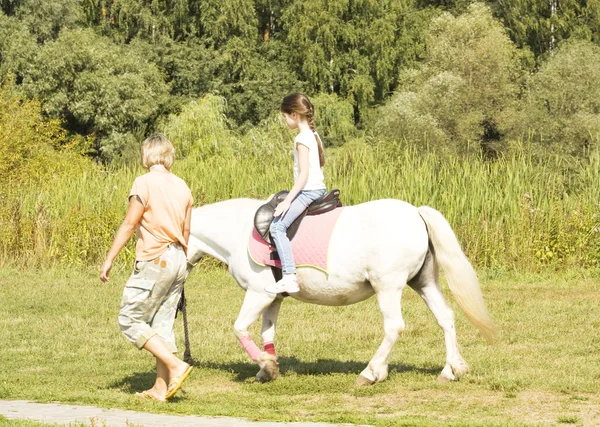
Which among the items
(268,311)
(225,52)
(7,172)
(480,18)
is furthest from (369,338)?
(225,52)

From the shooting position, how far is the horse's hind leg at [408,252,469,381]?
9852mm

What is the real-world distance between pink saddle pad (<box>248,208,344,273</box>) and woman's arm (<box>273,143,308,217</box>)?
0.32 meters

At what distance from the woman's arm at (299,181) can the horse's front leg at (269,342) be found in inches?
41.1

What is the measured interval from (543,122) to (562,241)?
1312 inches

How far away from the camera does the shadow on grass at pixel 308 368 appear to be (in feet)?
34.8

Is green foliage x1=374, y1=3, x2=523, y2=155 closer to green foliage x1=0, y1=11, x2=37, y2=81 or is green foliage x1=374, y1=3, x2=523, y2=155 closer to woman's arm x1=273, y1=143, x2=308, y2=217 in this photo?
green foliage x1=0, y1=11, x2=37, y2=81

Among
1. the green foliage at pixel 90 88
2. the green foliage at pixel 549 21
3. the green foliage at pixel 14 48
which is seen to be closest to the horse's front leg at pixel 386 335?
the green foliage at pixel 90 88

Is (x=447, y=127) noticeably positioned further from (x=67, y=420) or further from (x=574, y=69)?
(x=67, y=420)

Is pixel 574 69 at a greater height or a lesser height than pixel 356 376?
lesser

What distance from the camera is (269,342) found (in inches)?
Answer: 407

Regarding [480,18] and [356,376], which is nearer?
[356,376]

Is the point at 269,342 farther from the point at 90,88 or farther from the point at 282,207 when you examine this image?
the point at 90,88

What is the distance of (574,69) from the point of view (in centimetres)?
5253

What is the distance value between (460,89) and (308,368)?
45084 mm
